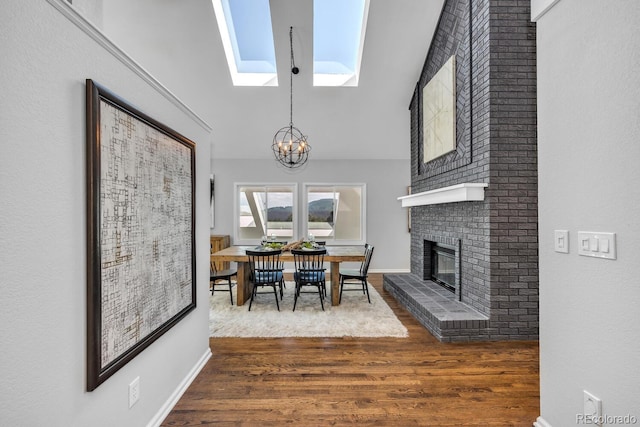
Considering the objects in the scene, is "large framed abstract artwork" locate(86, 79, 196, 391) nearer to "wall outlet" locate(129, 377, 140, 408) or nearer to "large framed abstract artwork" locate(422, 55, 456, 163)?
"wall outlet" locate(129, 377, 140, 408)

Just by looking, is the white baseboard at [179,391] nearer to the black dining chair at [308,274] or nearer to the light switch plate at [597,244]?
the black dining chair at [308,274]

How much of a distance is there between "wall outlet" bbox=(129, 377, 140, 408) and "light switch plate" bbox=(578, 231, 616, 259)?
2362 millimetres

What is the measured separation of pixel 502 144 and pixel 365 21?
2.62 metres

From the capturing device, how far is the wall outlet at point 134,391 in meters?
1.53

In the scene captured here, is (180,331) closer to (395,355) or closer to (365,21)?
(395,355)

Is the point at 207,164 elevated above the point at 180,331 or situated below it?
above

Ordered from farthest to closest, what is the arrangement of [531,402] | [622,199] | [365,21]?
[365,21] → [531,402] → [622,199]

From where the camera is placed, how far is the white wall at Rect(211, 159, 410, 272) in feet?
21.0

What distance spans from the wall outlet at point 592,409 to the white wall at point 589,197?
0.08ft

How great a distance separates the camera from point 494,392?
84.9 inches

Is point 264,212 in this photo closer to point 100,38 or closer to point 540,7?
point 100,38

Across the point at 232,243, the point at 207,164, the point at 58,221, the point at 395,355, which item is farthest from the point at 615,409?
the point at 232,243

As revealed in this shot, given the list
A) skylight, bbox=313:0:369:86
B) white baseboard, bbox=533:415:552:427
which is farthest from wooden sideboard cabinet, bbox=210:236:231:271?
white baseboard, bbox=533:415:552:427

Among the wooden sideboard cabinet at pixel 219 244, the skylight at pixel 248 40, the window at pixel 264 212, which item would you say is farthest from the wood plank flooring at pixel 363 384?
the skylight at pixel 248 40
